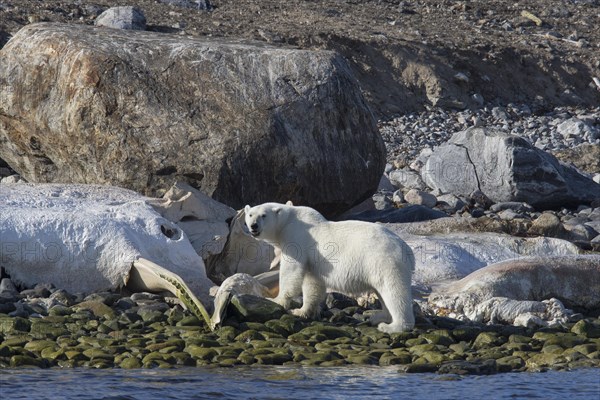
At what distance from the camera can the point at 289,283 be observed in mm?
8648

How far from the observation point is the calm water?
6.68 meters

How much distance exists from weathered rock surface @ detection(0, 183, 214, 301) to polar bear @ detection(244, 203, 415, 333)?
0.92m

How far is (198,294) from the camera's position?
9211 mm

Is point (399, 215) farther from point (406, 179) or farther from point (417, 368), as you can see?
point (417, 368)

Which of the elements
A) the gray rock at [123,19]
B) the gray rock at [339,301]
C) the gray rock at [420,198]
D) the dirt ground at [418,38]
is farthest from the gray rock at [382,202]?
the gray rock at [123,19]

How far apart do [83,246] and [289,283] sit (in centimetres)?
184

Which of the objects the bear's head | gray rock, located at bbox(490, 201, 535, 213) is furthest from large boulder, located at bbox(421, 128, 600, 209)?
the bear's head

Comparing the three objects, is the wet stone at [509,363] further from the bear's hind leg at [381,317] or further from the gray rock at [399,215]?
the gray rock at [399,215]

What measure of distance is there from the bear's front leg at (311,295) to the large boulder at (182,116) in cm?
318

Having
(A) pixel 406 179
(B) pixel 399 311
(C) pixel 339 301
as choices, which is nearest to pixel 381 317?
(B) pixel 399 311

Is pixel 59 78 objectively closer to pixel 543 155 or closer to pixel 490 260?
pixel 490 260

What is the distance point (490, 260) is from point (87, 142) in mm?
4258

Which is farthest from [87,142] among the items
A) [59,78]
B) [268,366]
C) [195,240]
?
[268,366]

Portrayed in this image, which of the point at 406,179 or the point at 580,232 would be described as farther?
A: the point at 406,179
